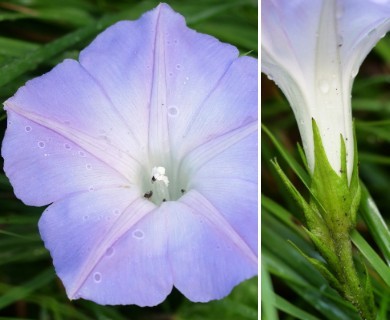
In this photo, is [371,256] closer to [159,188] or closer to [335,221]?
[335,221]

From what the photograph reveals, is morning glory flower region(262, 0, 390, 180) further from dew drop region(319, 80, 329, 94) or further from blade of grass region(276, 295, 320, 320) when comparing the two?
blade of grass region(276, 295, 320, 320)

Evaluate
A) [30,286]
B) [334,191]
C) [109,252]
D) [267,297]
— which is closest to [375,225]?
[334,191]

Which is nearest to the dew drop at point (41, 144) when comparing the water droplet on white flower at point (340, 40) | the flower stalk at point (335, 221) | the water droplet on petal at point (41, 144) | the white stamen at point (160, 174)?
the water droplet on petal at point (41, 144)

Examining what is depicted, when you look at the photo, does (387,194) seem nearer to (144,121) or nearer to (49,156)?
(144,121)

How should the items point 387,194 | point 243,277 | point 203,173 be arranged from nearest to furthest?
point 243,277, point 203,173, point 387,194

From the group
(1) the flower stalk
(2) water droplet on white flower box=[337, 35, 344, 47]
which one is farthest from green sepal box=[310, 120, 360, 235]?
(2) water droplet on white flower box=[337, 35, 344, 47]

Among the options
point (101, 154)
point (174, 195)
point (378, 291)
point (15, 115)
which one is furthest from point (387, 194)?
point (15, 115)

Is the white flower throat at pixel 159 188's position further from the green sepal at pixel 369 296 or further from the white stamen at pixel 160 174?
the green sepal at pixel 369 296
